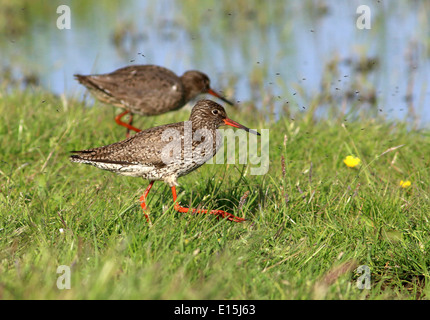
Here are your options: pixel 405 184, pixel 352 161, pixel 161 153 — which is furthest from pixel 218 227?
pixel 405 184

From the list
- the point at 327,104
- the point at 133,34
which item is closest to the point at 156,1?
the point at 133,34

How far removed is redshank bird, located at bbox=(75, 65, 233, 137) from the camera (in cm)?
872

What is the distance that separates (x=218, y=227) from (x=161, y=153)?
965mm

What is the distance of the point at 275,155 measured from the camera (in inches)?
277

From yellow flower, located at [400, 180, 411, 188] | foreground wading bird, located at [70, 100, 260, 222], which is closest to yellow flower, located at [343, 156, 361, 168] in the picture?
yellow flower, located at [400, 180, 411, 188]

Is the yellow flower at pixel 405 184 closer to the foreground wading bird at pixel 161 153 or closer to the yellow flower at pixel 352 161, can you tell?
the yellow flower at pixel 352 161

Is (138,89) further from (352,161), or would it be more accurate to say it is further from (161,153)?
(352,161)

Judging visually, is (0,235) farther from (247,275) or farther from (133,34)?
(133,34)

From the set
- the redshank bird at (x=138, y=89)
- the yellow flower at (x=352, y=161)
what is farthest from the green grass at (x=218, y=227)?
the redshank bird at (x=138, y=89)

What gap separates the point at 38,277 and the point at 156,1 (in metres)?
13.9

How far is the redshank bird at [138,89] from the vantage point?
872 centimetres

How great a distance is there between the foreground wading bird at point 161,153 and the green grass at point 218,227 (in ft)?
0.96

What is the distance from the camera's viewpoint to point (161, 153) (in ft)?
18.0

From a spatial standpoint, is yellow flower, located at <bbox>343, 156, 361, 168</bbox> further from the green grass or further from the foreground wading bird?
the foreground wading bird
